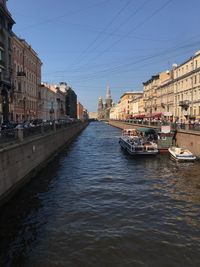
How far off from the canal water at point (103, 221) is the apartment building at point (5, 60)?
89.1ft

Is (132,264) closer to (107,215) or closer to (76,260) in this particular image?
(76,260)

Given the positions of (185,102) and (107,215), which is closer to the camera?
(107,215)

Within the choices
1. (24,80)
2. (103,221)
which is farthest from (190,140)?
(24,80)

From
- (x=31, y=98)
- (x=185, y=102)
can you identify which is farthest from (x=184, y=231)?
(x=31, y=98)

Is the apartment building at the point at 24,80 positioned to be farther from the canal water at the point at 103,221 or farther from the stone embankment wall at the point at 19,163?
the canal water at the point at 103,221

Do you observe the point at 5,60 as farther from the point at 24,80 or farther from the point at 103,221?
the point at 103,221

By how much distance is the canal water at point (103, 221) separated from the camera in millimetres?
11430

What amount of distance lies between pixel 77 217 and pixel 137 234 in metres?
3.30

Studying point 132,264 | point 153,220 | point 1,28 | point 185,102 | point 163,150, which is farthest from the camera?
point 185,102

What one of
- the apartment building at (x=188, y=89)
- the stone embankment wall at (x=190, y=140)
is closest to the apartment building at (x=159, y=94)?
the apartment building at (x=188, y=89)

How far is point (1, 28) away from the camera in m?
47.8

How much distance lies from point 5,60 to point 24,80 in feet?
53.3

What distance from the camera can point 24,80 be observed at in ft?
217

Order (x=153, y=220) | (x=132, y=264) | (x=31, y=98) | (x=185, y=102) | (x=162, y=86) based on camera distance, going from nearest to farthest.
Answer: (x=132, y=264)
(x=153, y=220)
(x=185, y=102)
(x=31, y=98)
(x=162, y=86)
